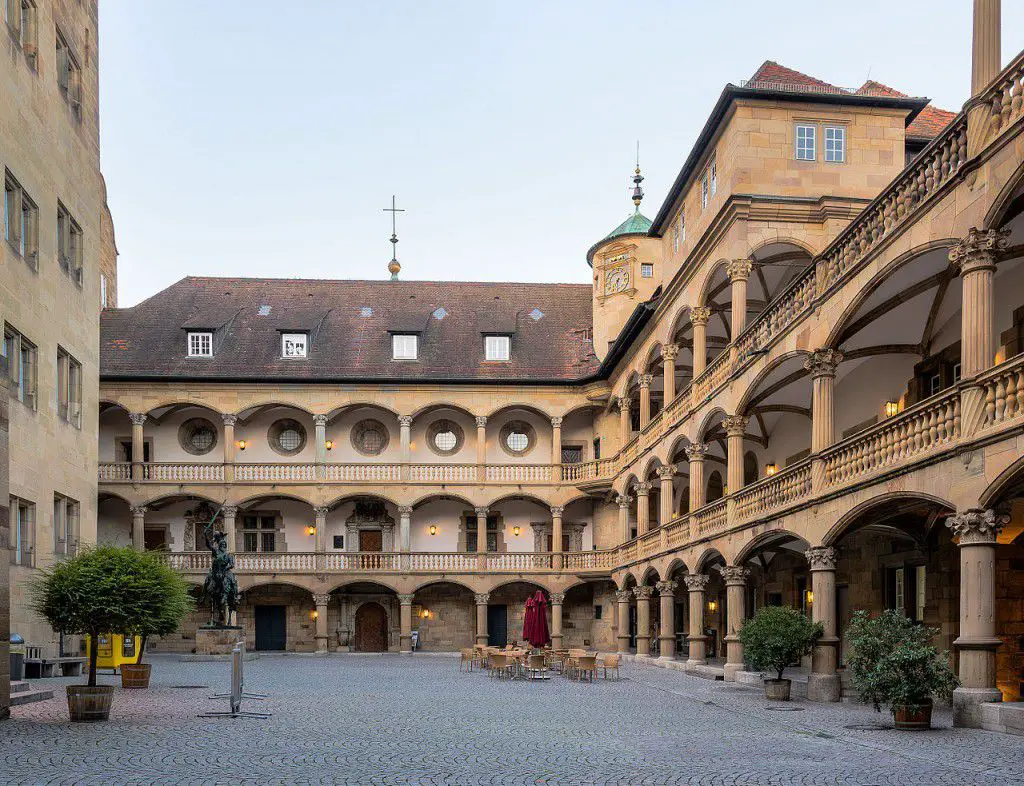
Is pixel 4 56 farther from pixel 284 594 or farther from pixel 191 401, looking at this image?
pixel 284 594

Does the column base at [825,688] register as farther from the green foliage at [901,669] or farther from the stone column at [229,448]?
the stone column at [229,448]

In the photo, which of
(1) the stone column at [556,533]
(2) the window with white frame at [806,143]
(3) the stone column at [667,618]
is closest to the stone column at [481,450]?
(1) the stone column at [556,533]

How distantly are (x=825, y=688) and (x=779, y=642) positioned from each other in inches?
46.0

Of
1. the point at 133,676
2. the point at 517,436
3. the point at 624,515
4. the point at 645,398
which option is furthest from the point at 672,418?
the point at 133,676

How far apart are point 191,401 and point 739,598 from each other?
2470 cm

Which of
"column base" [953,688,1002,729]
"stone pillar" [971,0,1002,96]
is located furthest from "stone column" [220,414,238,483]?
"stone pillar" [971,0,1002,96]

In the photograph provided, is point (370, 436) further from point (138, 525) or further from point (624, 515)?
point (624, 515)

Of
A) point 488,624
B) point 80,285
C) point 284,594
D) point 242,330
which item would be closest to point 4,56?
point 80,285

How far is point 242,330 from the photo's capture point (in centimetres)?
4572

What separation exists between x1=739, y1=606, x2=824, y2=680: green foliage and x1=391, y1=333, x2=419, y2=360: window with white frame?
26.4 meters

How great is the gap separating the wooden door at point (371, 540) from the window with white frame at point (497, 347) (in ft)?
27.4

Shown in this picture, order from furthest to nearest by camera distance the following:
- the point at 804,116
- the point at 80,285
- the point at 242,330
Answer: the point at 242,330
the point at 80,285
the point at 804,116

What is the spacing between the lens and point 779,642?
20016 millimetres

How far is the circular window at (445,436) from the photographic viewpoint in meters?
45.5
